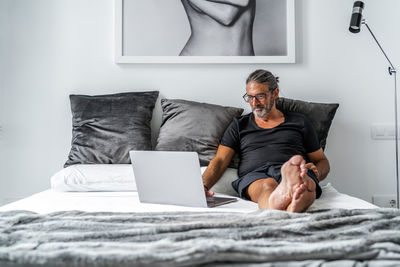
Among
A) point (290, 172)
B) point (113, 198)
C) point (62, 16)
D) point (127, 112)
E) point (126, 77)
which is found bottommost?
point (113, 198)

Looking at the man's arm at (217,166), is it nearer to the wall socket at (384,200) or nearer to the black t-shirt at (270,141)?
the black t-shirt at (270,141)

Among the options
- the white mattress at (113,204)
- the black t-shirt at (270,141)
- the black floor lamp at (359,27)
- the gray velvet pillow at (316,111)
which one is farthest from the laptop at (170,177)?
the black floor lamp at (359,27)

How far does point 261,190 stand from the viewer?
153cm

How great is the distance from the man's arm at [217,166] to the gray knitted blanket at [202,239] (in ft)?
2.24

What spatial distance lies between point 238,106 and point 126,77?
764 millimetres

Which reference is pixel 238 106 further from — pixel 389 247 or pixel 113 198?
pixel 389 247

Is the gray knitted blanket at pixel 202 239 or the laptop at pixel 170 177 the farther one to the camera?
the laptop at pixel 170 177

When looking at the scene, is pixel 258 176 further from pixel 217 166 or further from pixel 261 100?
pixel 261 100

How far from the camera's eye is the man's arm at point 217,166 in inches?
70.9

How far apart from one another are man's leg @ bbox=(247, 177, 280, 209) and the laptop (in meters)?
0.18

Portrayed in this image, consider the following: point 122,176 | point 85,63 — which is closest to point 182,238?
point 122,176

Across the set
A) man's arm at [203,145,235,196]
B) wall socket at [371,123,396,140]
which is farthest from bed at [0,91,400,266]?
wall socket at [371,123,396,140]

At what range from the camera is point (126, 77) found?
2.43m

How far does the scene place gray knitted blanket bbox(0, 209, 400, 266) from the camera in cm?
75
